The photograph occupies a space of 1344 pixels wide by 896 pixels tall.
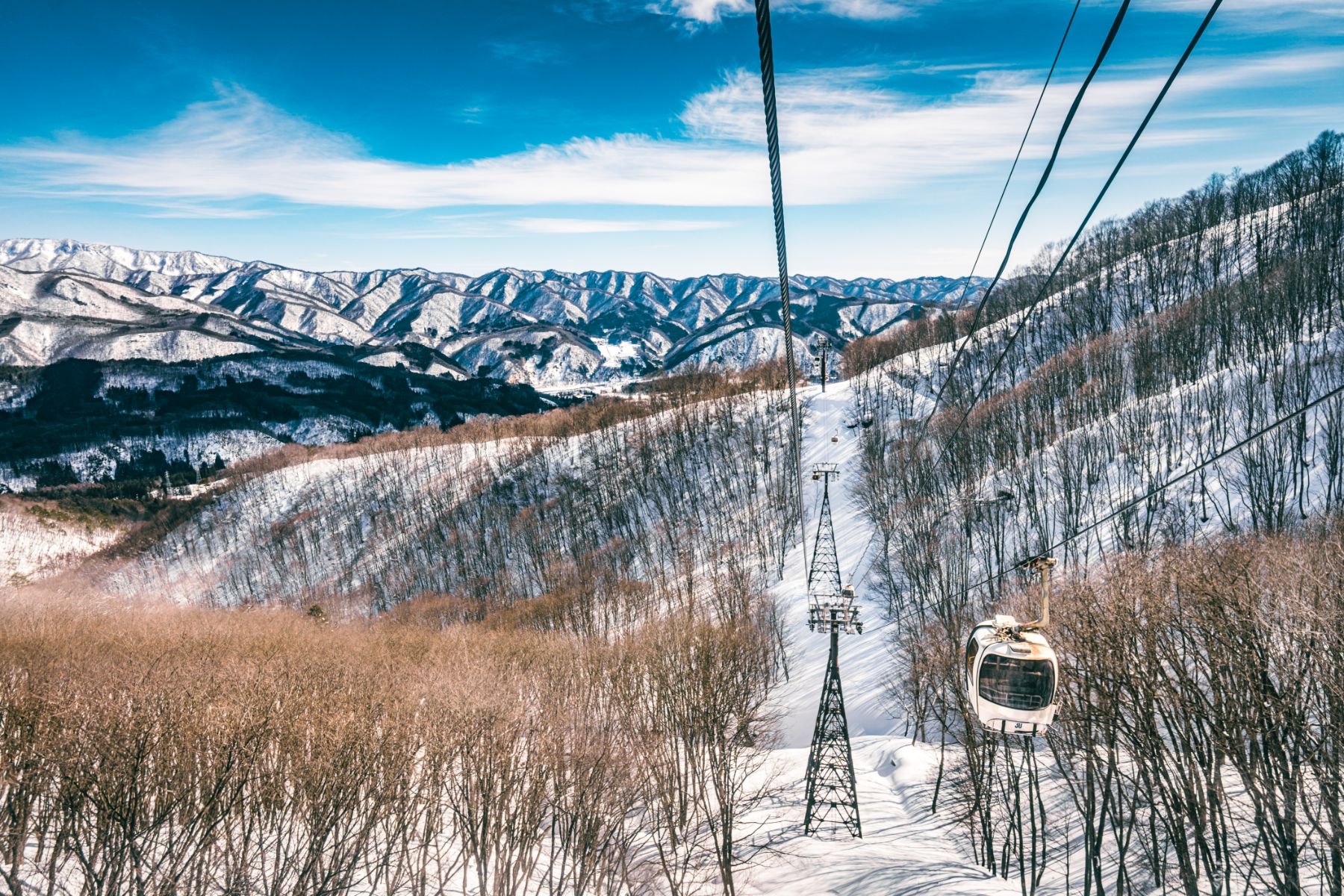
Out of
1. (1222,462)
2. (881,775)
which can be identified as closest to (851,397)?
(1222,462)

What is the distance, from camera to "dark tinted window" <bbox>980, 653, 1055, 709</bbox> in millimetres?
8844

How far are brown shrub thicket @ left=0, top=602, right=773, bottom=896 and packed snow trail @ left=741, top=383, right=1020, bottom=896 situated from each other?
2132mm

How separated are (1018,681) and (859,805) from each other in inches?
935

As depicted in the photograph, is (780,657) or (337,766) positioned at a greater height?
(337,766)

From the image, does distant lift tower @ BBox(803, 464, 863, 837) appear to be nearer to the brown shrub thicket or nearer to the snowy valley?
the snowy valley

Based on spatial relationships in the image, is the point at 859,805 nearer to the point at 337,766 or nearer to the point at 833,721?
the point at 833,721

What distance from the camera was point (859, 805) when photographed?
92.1ft

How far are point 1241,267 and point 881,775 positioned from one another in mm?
100323

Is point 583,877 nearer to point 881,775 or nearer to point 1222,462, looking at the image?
point 881,775

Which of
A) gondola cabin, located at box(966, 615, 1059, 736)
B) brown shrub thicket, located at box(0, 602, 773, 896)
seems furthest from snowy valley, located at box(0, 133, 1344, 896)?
gondola cabin, located at box(966, 615, 1059, 736)

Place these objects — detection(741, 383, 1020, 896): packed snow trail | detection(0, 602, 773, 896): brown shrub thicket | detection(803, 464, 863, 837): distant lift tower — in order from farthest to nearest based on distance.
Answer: detection(741, 383, 1020, 896): packed snow trail < detection(803, 464, 863, 837): distant lift tower < detection(0, 602, 773, 896): brown shrub thicket

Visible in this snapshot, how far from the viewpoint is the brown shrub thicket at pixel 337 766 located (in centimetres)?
1505

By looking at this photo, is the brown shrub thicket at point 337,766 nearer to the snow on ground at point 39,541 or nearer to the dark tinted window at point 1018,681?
the dark tinted window at point 1018,681

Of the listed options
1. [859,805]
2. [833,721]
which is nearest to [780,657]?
[859,805]
